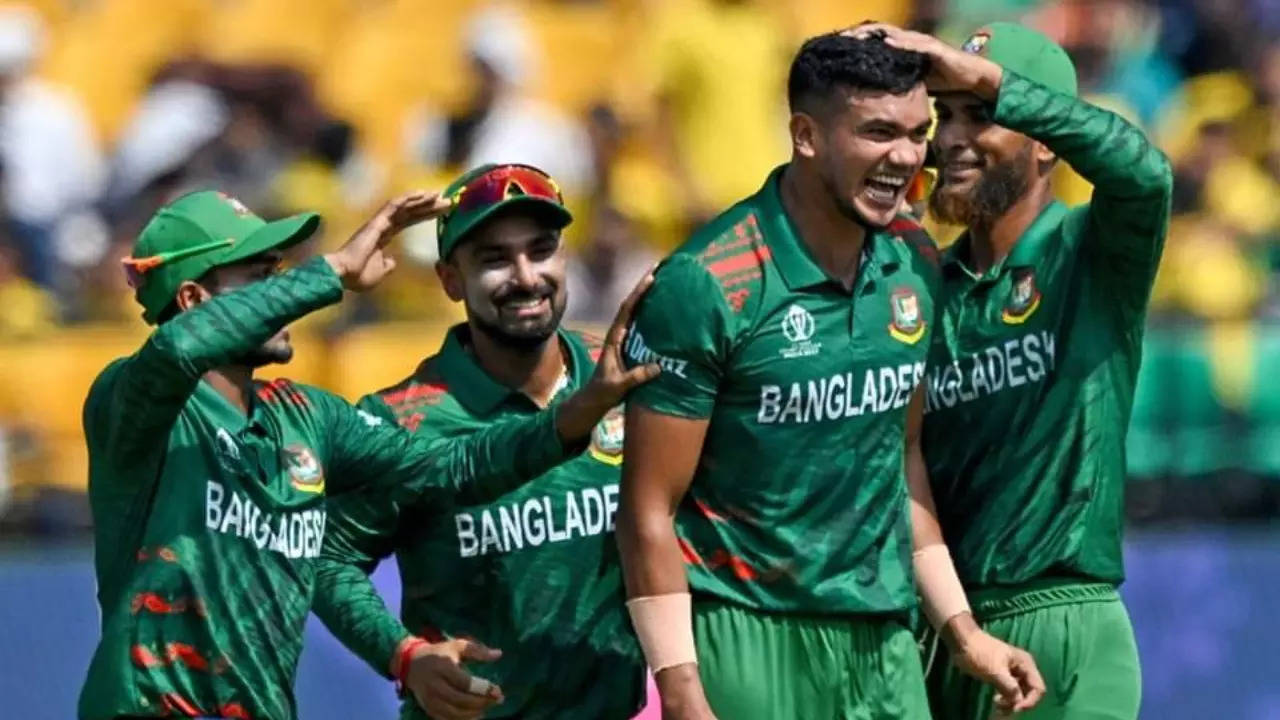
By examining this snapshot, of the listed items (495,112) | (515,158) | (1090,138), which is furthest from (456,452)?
(495,112)

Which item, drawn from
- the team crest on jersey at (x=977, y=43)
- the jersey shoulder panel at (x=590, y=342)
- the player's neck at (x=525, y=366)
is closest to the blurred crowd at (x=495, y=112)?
the jersey shoulder panel at (x=590, y=342)

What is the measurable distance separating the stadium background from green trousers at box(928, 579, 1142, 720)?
353cm

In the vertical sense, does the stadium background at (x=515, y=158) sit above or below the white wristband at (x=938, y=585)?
above

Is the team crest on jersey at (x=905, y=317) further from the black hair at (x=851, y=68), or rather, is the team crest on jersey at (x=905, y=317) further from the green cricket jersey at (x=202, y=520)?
the green cricket jersey at (x=202, y=520)

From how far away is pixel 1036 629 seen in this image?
6.45 meters

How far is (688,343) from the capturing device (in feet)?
18.7

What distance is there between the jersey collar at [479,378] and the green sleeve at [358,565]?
7.0 inches

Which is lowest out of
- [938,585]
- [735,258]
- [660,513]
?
[938,585]

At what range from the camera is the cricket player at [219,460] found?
5.81m

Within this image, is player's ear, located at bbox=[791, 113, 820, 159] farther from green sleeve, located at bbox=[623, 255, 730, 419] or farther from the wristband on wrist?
the wristband on wrist

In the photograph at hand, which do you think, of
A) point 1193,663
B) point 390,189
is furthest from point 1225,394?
point 390,189

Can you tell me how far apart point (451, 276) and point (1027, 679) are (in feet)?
5.40

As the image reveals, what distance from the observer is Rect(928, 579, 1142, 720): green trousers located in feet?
21.1

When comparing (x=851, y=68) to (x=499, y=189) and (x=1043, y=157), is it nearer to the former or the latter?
(x=1043, y=157)
